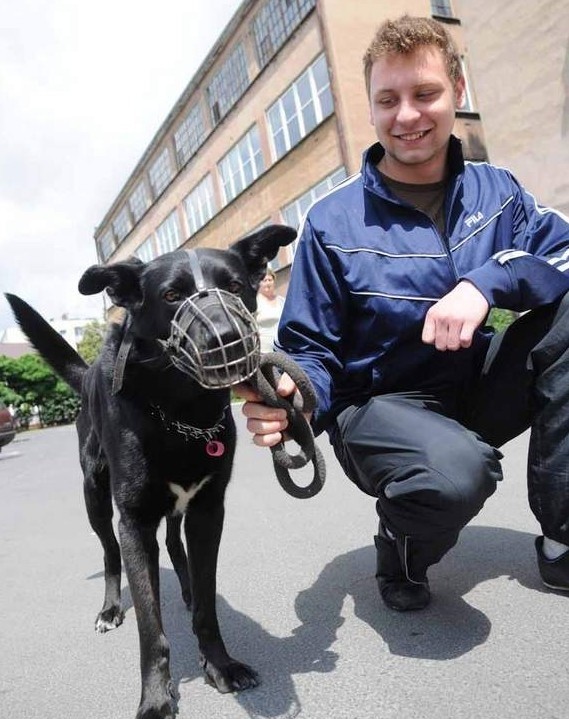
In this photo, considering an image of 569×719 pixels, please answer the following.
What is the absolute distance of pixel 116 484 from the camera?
2141mm

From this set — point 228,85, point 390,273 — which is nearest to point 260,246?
point 390,273

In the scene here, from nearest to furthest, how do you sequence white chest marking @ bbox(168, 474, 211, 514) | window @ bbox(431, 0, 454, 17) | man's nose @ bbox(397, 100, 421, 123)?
white chest marking @ bbox(168, 474, 211, 514) < man's nose @ bbox(397, 100, 421, 123) < window @ bbox(431, 0, 454, 17)

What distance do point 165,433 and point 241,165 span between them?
20.2 m

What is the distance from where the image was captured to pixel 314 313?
2312mm

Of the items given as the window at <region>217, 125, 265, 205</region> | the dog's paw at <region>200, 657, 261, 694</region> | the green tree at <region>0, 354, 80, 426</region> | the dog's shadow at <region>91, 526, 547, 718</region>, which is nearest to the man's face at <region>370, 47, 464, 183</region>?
the dog's shadow at <region>91, 526, 547, 718</region>

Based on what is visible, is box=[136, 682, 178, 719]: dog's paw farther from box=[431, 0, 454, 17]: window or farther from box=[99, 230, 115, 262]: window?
box=[99, 230, 115, 262]: window

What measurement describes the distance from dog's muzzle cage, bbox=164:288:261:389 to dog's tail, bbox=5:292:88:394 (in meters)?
1.59

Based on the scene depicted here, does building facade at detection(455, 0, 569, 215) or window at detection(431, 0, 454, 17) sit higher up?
window at detection(431, 0, 454, 17)

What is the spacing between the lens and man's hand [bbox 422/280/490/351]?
192 cm

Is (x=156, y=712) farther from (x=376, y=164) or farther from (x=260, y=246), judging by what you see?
(x=376, y=164)

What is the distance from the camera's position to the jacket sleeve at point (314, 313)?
229 centimetres

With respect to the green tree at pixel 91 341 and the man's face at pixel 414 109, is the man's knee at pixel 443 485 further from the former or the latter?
the green tree at pixel 91 341

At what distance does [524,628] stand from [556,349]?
0.92m

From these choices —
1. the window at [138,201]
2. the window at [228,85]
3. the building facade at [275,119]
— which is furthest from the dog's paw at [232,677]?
the window at [138,201]
